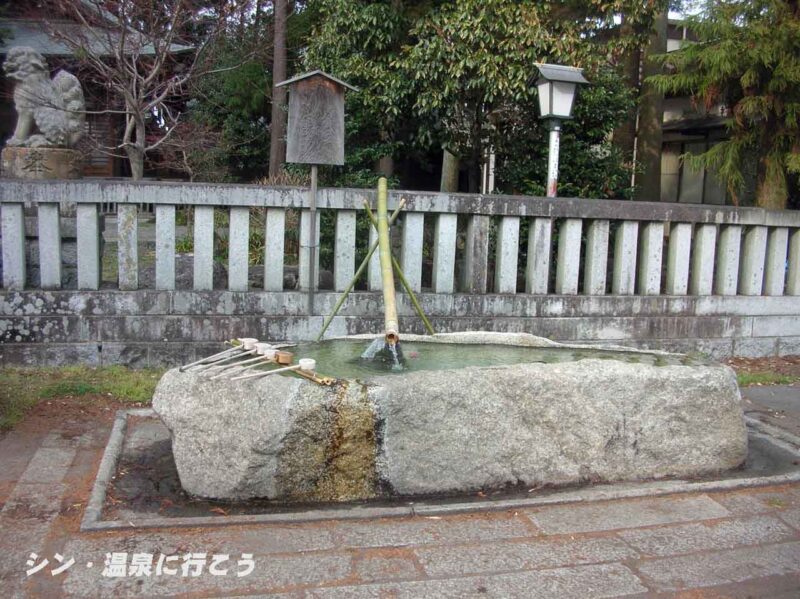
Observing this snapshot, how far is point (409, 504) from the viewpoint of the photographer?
416 cm

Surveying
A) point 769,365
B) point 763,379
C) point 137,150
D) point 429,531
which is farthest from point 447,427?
point 137,150

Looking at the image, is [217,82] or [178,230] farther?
[217,82]

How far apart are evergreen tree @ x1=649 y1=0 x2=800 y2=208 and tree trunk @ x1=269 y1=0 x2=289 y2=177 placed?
7402mm

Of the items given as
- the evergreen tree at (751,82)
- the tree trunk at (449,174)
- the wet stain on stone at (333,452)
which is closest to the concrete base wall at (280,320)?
the evergreen tree at (751,82)

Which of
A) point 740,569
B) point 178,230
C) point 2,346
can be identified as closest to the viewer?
point 740,569

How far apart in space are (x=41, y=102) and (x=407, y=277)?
700 centimetres

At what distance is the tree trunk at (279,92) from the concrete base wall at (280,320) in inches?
275

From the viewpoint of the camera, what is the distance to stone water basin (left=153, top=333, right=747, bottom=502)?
159 inches

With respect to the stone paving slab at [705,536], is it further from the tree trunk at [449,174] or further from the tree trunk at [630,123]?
the tree trunk at [630,123]

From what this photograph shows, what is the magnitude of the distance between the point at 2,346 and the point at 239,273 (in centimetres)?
210

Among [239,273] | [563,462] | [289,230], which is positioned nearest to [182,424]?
[563,462]

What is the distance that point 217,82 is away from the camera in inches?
631

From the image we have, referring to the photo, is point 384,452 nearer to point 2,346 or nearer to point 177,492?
point 177,492

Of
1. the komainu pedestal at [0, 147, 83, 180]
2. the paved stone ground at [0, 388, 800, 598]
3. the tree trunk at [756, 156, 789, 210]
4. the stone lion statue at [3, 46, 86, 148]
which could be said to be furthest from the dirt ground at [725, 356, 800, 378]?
the stone lion statue at [3, 46, 86, 148]
